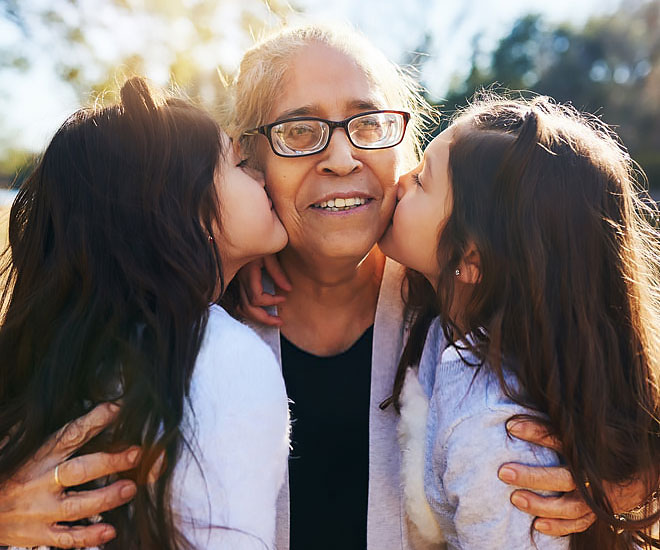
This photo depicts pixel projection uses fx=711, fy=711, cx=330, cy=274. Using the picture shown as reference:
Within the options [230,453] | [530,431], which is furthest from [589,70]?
[230,453]

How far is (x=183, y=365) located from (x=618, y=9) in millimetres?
29591

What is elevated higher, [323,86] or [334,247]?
[323,86]

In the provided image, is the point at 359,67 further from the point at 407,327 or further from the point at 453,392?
the point at 453,392

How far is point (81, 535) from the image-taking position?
Result: 1.71 m

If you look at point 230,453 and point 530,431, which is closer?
point 230,453

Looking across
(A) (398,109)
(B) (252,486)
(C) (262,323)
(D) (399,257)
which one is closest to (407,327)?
(D) (399,257)

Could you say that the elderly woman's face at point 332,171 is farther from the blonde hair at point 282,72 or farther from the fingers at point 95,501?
the fingers at point 95,501

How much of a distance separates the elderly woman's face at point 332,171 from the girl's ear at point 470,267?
0.45m

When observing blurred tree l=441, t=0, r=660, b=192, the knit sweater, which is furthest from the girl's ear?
blurred tree l=441, t=0, r=660, b=192

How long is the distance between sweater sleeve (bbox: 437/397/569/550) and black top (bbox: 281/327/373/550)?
0.73 m

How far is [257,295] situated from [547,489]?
1.25 meters

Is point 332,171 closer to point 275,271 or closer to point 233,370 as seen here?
point 275,271

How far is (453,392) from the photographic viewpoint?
78.7 inches

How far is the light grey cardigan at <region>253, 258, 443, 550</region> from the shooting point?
2.43 m
